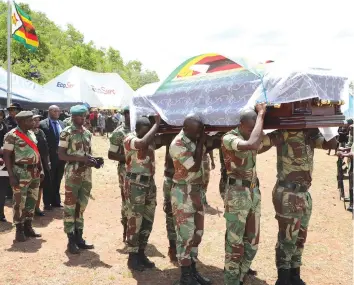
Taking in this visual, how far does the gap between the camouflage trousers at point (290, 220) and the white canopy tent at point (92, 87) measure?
1642 cm

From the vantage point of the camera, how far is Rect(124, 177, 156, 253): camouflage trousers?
4.63 m

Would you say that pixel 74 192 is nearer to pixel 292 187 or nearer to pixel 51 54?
pixel 292 187

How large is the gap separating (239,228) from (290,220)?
1.86 ft

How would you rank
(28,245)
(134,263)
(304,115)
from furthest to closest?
(28,245)
(134,263)
(304,115)

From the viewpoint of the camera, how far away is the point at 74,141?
5.28 meters

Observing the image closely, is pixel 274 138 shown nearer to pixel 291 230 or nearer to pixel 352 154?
pixel 291 230

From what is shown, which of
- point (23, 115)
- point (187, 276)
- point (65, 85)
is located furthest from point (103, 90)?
point (187, 276)

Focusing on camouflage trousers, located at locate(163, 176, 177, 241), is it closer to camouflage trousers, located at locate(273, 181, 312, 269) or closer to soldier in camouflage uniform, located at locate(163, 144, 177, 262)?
soldier in camouflage uniform, located at locate(163, 144, 177, 262)

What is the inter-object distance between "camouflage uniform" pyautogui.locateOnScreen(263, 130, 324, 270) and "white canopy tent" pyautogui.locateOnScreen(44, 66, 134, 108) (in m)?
16.3

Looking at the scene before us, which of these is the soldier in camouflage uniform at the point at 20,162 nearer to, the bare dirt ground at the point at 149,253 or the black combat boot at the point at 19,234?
the black combat boot at the point at 19,234

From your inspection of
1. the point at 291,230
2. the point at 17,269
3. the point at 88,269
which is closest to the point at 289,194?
the point at 291,230

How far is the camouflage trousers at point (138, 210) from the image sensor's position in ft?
15.2

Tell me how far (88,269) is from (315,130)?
3.06 meters

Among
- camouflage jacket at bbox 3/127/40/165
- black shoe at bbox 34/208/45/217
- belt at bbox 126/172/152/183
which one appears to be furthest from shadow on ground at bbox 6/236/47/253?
belt at bbox 126/172/152/183
